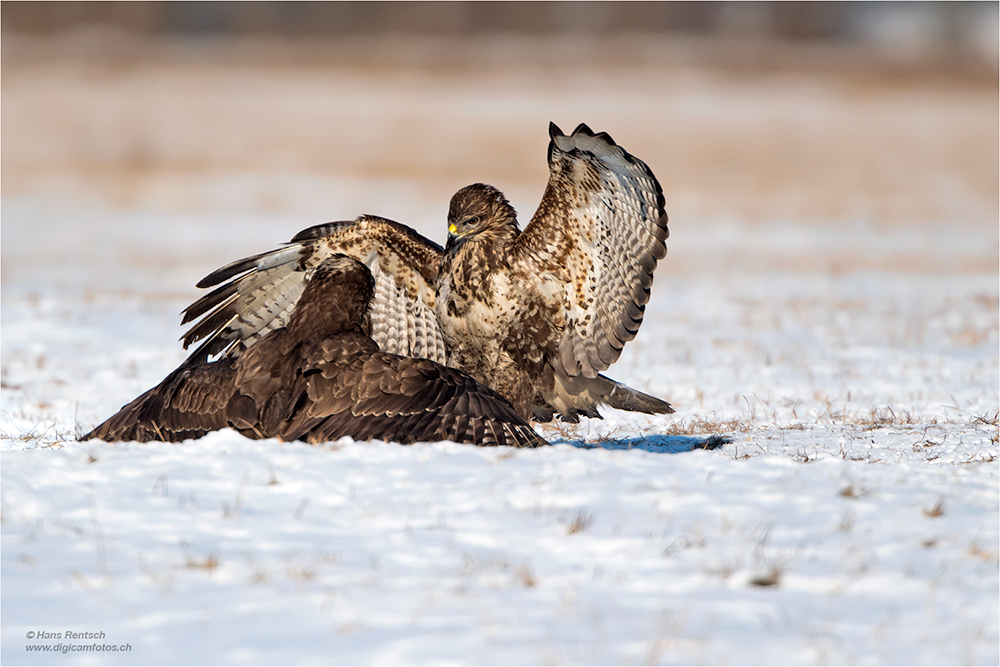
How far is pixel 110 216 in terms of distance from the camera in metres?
24.5

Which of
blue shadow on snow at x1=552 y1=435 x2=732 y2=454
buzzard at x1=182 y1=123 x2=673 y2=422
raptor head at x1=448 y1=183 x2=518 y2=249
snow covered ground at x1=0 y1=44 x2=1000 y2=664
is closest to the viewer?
snow covered ground at x1=0 y1=44 x2=1000 y2=664

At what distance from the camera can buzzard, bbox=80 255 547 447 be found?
19.5 feet

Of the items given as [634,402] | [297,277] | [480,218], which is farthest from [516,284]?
[297,277]

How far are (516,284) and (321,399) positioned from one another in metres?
1.87

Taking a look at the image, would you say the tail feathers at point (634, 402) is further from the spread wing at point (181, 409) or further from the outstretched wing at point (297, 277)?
the spread wing at point (181, 409)

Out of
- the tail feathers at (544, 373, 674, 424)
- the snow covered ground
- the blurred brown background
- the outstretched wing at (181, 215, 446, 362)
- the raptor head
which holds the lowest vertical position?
the snow covered ground

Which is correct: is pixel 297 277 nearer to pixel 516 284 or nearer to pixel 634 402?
pixel 516 284

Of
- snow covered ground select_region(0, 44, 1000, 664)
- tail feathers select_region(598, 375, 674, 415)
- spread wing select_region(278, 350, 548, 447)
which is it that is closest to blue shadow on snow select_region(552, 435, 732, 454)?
snow covered ground select_region(0, 44, 1000, 664)

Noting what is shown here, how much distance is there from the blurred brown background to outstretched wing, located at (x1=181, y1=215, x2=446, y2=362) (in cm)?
Result: 1325

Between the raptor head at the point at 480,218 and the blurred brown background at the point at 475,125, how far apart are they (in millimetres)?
13548

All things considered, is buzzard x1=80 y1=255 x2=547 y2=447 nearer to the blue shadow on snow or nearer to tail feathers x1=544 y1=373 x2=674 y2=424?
the blue shadow on snow

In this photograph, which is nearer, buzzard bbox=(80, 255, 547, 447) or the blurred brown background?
buzzard bbox=(80, 255, 547, 447)

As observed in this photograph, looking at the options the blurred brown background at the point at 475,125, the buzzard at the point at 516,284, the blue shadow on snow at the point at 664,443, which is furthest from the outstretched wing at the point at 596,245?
the blurred brown background at the point at 475,125

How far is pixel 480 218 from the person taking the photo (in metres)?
7.51
